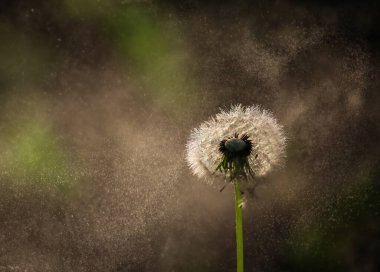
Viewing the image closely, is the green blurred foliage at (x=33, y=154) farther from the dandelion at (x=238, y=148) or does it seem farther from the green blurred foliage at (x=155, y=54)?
the dandelion at (x=238, y=148)

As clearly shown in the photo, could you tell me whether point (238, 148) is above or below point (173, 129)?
below

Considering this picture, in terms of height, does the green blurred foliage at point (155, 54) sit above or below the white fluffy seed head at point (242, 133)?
above

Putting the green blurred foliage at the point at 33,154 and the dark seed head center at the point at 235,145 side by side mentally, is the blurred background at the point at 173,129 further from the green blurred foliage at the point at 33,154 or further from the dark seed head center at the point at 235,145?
the dark seed head center at the point at 235,145

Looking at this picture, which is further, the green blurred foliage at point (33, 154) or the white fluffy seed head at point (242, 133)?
the green blurred foliage at point (33, 154)

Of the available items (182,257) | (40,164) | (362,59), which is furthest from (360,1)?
Result: (40,164)

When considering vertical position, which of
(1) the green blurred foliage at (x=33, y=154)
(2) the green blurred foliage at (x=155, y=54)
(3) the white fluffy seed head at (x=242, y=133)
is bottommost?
(3) the white fluffy seed head at (x=242, y=133)

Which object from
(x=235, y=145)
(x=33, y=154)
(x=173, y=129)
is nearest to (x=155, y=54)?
(x=173, y=129)

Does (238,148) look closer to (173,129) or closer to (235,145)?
(235,145)

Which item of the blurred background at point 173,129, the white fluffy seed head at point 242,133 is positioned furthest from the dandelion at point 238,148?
the blurred background at point 173,129
